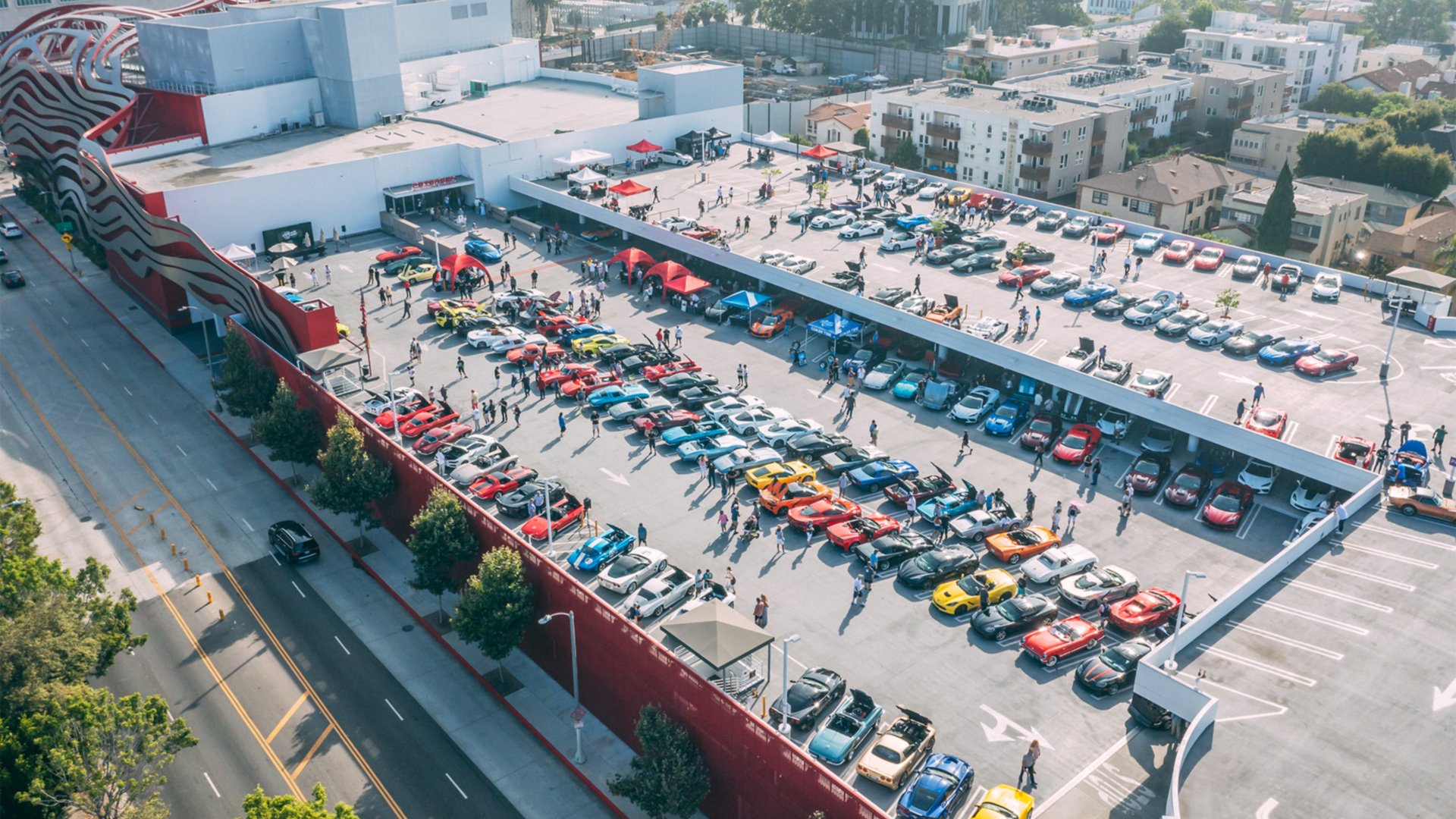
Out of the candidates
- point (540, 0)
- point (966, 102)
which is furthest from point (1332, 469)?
point (540, 0)

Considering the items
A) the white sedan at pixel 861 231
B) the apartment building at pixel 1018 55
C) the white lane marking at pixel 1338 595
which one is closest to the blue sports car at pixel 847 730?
the white lane marking at pixel 1338 595

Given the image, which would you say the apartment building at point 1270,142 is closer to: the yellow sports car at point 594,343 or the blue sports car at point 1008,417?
the blue sports car at point 1008,417

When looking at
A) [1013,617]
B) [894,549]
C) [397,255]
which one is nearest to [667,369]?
[894,549]

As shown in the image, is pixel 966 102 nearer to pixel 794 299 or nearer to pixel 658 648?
pixel 794 299

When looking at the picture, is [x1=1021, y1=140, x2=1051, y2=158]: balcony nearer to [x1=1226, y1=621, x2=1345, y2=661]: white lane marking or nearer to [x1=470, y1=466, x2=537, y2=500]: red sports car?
[x1=470, y1=466, x2=537, y2=500]: red sports car

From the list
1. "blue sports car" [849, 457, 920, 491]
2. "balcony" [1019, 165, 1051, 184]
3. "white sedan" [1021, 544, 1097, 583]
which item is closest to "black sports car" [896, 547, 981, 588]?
"white sedan" [1021, 544, 1097, 583]

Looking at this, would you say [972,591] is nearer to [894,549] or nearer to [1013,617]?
[1013,617]

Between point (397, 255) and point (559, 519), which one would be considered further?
point (397, 255)
